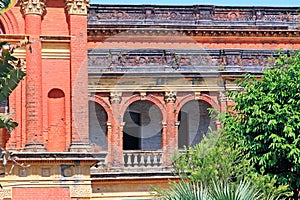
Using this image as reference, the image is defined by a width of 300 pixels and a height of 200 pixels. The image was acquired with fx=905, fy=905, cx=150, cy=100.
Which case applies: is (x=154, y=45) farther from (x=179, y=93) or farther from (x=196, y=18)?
(x=179, y=93)

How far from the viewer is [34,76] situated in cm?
2738

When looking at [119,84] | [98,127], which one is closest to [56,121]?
[119,84]

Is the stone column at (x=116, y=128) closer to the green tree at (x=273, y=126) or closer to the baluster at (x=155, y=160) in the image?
the baluster at (x=155, y=160)

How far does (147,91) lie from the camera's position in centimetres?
3209

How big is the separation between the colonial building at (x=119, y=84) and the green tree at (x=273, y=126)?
5.49 ft

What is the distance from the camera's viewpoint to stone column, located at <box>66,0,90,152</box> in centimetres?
2741

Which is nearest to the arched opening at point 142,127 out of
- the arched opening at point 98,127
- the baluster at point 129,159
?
the arched opening at point 98,127

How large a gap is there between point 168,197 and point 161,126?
12.1m

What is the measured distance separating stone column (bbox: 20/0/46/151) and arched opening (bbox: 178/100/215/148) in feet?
26.0

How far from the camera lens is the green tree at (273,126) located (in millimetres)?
26094

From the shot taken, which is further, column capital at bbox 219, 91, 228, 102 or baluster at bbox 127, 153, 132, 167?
column capital at bbox 219, 91, 228, 102

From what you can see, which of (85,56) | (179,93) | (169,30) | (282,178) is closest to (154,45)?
(169,30)

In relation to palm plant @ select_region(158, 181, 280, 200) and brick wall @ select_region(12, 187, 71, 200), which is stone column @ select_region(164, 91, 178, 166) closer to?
brick wall @ select_region(12, 187, 71, 200)

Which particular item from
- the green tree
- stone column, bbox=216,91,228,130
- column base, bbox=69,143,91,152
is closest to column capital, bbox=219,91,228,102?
stone column, bbox=216,91,228,130
